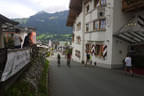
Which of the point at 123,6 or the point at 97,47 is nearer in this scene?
the point at 123,6

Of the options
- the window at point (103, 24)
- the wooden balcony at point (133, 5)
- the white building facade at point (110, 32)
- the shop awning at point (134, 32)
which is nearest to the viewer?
the wooden balcony at point (133, 5)

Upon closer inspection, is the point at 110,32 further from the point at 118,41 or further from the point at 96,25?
the point at 96,25

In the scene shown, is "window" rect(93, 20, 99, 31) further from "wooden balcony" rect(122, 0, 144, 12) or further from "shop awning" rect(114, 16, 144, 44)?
"wooden balcony" rect(122, 0, 144, 12)

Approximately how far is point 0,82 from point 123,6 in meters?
16.4

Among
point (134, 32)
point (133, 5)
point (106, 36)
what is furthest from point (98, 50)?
point (133, 5)

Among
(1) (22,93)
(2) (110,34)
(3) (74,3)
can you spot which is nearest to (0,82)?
(1) (22,93)

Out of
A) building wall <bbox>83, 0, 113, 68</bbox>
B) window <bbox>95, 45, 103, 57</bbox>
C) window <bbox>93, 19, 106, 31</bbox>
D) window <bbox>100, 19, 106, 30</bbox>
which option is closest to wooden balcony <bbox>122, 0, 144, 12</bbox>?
building wall <bbox>83, 0, 113, 68</bbox>

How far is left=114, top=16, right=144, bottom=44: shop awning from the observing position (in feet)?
44.3

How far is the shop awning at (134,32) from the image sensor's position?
1350 centimetres

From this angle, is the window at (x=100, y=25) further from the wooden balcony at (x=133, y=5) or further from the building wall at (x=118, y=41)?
the wooden balcony at (x=133, y=5)

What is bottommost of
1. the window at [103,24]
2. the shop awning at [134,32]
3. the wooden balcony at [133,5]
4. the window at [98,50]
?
the window at [98,50]

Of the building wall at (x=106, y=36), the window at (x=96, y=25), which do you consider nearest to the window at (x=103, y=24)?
the building wall at (x=106, y=36)

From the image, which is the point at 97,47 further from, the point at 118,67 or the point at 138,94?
the point at 138,94

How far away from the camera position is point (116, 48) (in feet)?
54.2
